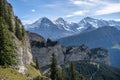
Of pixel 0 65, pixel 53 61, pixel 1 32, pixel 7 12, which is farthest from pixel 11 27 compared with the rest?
pixel 0 65

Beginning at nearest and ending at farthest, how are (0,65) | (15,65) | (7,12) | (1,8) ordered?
(0,65) < (15,65) < (1,8) < (7,12)

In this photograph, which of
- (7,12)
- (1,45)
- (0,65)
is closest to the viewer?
(0,65)

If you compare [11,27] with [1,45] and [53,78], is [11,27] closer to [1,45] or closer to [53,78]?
[53,78]

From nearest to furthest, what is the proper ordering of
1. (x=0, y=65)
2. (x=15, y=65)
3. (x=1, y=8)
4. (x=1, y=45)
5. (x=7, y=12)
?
(x=0, y=65)
(x=1, y=45)
(x=15, y=65)
(x=1, y=8)
(x=7, y=12)

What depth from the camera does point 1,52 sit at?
74.4 meters

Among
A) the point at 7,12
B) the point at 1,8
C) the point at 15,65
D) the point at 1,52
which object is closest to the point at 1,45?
the point at 1,52

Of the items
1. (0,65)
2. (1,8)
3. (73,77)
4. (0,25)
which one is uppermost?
(1,8)

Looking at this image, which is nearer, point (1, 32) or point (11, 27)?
point (1, 32)

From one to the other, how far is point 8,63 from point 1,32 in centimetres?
860

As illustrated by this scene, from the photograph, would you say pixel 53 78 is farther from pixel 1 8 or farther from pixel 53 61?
pixel 1 8

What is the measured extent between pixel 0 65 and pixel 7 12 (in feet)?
152

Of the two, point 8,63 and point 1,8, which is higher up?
point 1,8

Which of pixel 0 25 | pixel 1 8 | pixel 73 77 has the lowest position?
pixel 73 77

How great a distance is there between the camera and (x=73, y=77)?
442 ft
